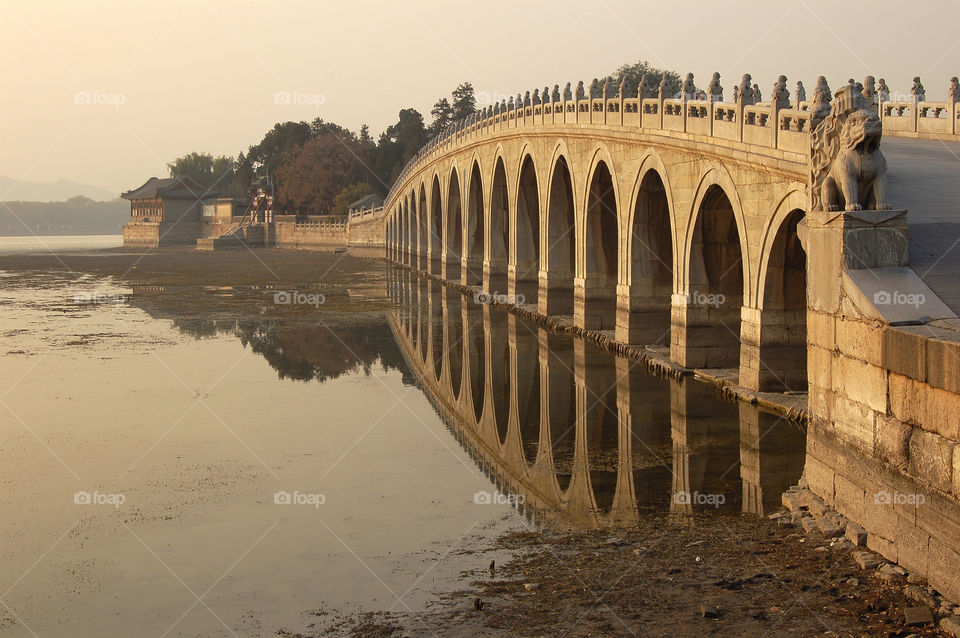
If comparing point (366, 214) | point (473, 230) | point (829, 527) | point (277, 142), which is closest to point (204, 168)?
point (277, 142)

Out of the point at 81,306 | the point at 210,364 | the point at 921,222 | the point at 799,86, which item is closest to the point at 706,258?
the point at 799,86

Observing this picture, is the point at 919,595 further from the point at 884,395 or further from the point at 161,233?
the point at 161,233

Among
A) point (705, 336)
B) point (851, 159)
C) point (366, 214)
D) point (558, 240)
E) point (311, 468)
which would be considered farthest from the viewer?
point (366, 214)

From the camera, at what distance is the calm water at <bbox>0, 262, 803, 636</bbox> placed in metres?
9.57

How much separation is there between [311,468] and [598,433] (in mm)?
4827

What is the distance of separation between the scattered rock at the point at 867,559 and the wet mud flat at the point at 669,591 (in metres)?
0.07

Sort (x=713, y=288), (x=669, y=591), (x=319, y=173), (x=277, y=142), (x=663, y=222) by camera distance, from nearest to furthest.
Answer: (x=669, y=591) < (x=713, y=288) < (x=663, y=222) < (x=319, y=173) < (x=277, y=142)

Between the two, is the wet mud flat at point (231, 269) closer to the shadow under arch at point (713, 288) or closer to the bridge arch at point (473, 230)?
the bridge arch at point (473, 230)

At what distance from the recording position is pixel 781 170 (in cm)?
1652

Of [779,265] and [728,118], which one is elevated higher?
[728,118]

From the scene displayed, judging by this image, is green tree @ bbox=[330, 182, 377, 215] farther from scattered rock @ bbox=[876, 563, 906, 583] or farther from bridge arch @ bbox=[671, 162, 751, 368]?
scattered rock @ bbox=[876, 563, 906, 583]

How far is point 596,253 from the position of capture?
28.4 m

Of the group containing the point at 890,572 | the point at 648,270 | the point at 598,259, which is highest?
the point at 598,259

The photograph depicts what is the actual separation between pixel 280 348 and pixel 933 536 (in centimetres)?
1998
